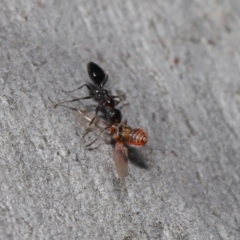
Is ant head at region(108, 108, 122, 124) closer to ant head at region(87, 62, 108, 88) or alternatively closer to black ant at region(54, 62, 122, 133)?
black ant at region(54, 62, 122, 133)

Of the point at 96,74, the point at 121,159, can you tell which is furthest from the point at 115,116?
the point at 121,159

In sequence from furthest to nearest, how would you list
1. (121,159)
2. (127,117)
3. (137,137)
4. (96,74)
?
(127,117), (96,74), (137,137), (121,159)

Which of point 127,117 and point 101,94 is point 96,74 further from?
point 127,117

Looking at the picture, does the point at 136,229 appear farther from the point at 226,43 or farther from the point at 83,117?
the point at 226,43

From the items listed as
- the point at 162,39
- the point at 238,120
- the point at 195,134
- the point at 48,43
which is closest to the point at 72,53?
the point at 48,43

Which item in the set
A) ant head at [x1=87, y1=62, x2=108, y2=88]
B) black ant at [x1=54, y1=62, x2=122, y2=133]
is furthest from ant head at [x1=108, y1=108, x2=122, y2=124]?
ant head at [x1=87, y1=62, x2=108, y2=88]
